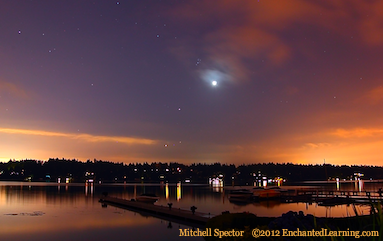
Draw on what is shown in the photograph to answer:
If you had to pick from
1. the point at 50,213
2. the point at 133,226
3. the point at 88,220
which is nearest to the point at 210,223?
the point at 133,226

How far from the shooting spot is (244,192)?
97.7 meters

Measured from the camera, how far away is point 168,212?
176 feet

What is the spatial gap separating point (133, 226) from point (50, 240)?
Answer: 12.3m

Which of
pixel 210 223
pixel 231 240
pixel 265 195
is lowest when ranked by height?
pixel 265 195

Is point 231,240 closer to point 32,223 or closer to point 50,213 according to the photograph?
point 32,223

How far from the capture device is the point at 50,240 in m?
39.5

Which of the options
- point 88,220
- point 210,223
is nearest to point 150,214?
point 88,220

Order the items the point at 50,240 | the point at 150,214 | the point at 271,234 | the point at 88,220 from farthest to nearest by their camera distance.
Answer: the point at 150,214 < the point at 88,220 < the point at 50,240 < the point at 271,234

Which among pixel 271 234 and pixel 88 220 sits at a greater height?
pixel 271 234

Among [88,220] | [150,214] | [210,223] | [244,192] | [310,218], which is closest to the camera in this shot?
[310,218]

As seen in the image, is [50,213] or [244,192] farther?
[244,192]

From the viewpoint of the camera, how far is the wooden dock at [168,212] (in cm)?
4506

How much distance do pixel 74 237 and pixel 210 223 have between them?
25.6 metres

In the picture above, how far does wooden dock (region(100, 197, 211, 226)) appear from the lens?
148ft
